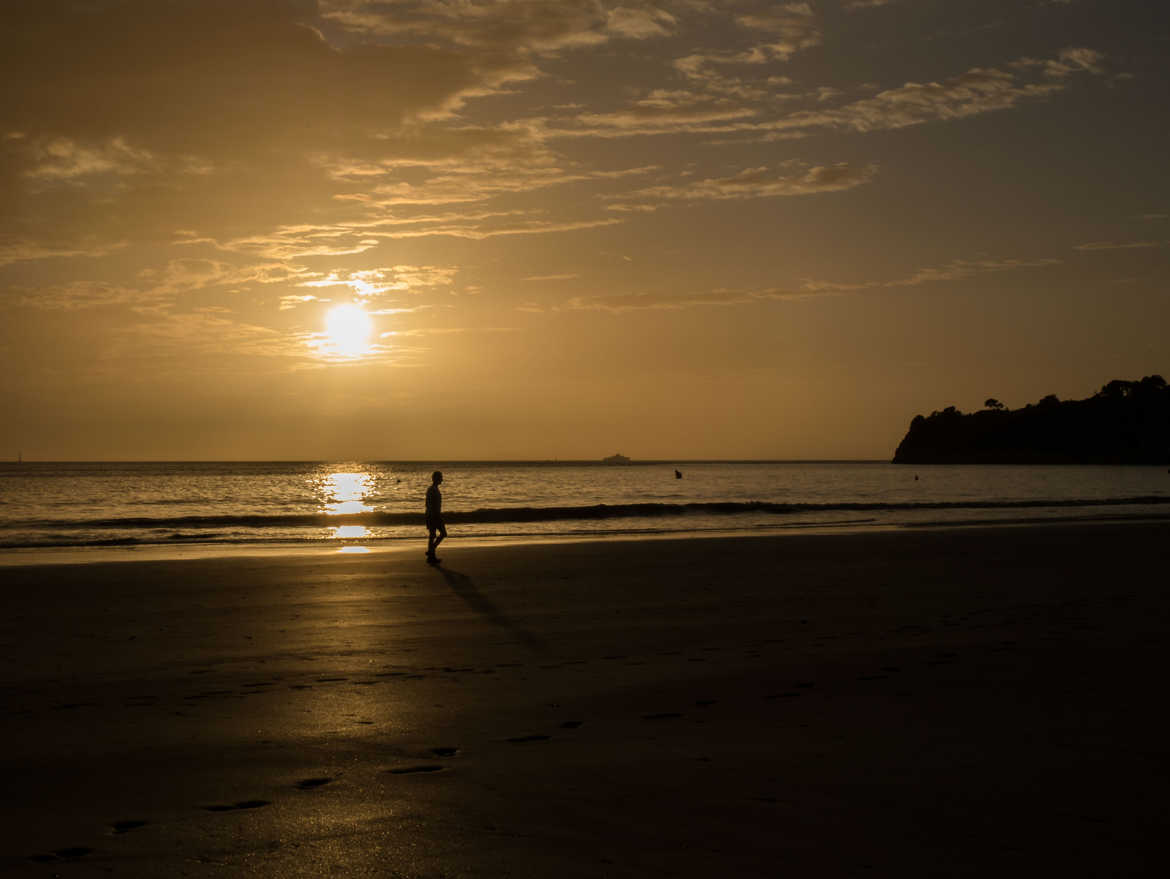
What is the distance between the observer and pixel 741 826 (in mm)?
5160

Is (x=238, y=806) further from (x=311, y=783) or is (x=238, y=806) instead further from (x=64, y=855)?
(x=64, y=855)

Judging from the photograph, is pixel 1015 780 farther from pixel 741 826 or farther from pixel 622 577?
pixel 622 577

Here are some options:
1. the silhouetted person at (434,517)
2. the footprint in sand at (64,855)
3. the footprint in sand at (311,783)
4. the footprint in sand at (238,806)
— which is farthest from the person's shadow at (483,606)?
the footprint in sand at (64,855)

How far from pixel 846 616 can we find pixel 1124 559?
11.3 meters

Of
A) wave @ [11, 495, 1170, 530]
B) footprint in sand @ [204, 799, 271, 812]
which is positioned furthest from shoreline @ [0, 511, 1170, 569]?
footprint in sand @ [204, 799, 271, 812]

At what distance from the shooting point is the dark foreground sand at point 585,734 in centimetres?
487

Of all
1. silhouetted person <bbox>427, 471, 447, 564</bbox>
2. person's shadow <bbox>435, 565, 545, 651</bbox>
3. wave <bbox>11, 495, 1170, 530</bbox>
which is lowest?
wave <bbox>11, 495, 1170, 530</bbox>

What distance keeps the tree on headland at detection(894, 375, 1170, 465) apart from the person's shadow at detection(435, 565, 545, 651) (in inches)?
7125

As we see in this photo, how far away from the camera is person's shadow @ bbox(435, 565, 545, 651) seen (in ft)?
37.2

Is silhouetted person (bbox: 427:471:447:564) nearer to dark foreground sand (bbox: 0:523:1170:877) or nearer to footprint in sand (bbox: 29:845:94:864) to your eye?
dark foreground sand (bbox: 0:523:1170:877)

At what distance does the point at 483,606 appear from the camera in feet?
46.7

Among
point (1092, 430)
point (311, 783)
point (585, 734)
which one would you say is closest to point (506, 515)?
point (585, 734)

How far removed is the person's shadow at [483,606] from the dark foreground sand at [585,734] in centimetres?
11

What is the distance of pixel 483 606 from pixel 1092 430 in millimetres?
186723
